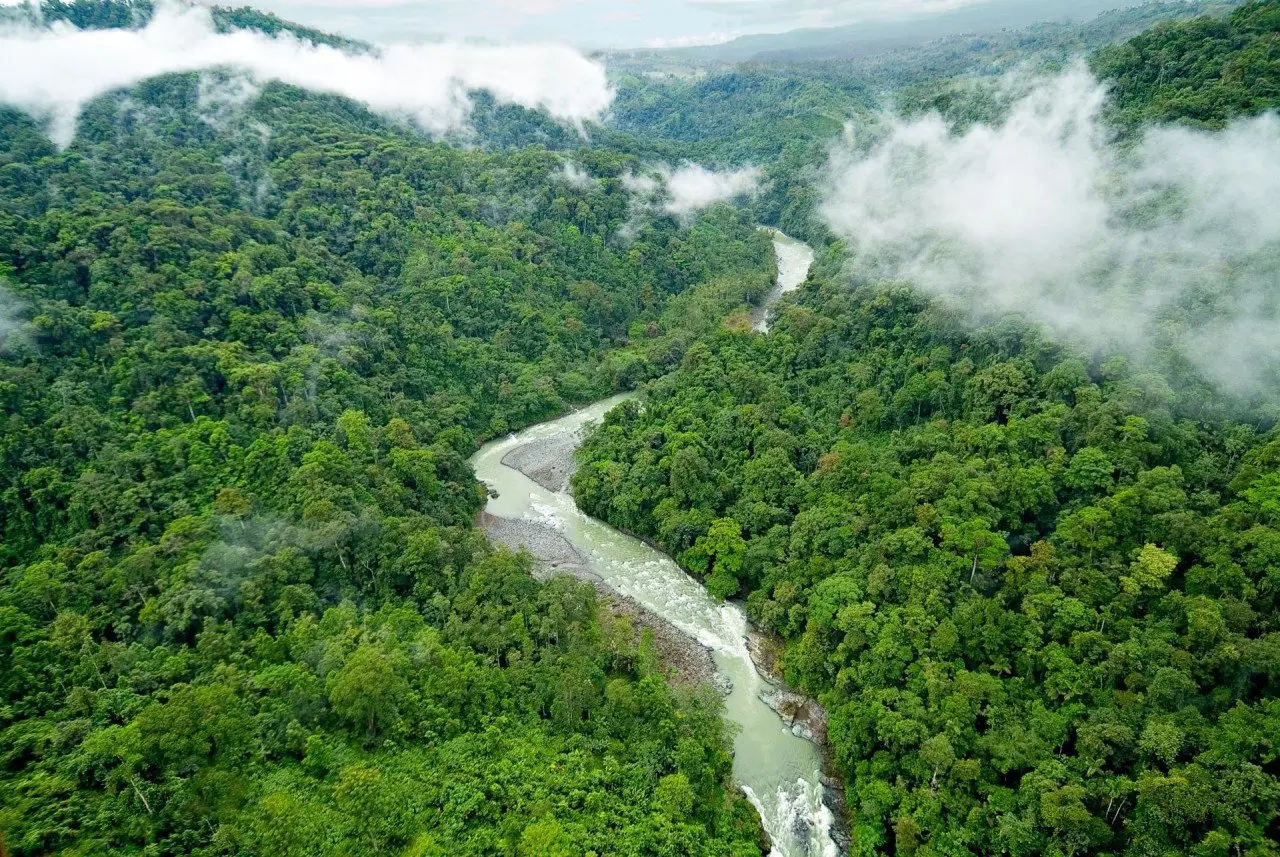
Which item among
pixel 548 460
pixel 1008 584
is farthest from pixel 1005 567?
pixel 548 460

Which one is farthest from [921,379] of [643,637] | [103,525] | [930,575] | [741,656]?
[103,525]

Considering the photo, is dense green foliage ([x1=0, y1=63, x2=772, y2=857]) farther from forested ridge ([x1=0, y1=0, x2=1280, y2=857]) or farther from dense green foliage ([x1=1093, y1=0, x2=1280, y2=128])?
dense green foliage ([x1=1093, y1=0, x2=1280, y2=128])

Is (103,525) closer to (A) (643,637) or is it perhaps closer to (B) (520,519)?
(B) (520,519)

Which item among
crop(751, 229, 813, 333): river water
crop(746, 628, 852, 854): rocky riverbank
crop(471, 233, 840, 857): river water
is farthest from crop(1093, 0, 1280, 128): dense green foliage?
crop(471, 233, 840, 857): river water

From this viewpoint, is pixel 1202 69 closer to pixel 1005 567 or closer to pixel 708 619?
pixel 1005 567

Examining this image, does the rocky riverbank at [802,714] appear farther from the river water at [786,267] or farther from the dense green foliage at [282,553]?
→ the river water at [786,267]

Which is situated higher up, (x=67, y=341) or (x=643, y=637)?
(x=67, y=341)
